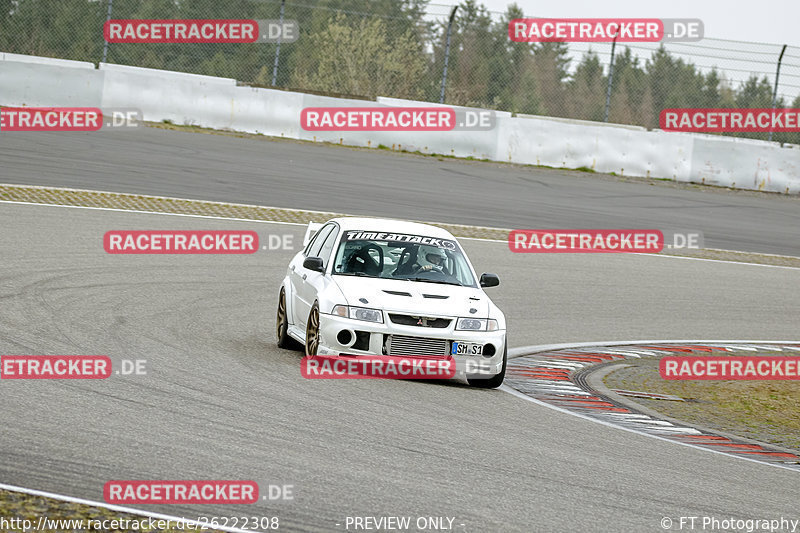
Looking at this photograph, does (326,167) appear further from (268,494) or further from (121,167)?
(268,494)

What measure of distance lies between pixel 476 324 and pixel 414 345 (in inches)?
23.9

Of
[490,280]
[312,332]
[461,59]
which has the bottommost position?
[312,332]

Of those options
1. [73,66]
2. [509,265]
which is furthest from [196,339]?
[73,66]

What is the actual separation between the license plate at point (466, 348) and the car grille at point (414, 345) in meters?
0.07

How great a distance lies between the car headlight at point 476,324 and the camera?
9.94 m

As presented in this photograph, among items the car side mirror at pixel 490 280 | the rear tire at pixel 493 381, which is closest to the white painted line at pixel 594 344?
the car side mirror at pixel 490 280

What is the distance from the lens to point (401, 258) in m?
11.0

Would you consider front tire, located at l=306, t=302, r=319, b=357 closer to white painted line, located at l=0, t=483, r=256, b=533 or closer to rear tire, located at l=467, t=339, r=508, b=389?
rear tire, located at l=467, t=339, r=508, b=389

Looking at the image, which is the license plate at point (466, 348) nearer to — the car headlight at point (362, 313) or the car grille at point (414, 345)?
the car grille at point (414, 345)

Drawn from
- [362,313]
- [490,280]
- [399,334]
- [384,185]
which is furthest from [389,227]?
[384,185]

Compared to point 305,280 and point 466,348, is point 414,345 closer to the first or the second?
point 466,348

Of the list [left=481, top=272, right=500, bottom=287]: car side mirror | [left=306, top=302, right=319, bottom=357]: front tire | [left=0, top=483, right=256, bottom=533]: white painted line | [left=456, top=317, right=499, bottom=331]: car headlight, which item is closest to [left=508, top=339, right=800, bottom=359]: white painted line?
[left=481, top=272, right=500, bottom=287]: car side mirror

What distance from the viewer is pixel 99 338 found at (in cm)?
1022

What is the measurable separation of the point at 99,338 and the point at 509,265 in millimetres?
8617
